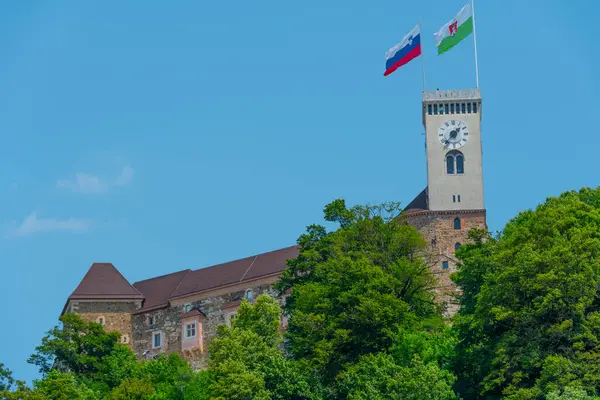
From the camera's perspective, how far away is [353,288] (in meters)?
76.4

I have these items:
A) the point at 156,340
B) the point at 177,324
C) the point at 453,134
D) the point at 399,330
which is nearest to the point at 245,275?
the point at 177,324

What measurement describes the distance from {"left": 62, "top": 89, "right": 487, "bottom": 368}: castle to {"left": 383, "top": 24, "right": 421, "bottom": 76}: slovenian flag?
9.65ft

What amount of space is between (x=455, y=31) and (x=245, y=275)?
23.1 meters

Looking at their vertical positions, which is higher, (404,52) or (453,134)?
(404,52)

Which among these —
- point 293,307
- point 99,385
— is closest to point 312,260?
point 293,307

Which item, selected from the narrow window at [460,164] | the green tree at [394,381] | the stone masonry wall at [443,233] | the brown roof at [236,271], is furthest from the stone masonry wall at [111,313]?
the green tree at [394,381]

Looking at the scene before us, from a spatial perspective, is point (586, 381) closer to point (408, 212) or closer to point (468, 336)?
point (468, 336)

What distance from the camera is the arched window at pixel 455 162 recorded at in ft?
317

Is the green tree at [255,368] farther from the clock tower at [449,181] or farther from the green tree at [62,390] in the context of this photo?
the clock tower at [449,181]

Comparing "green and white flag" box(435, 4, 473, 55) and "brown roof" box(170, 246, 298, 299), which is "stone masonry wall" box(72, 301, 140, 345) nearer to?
"brown roof" box(170, 246, 298, 299)

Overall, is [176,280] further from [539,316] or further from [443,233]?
[539,316]

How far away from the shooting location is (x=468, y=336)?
68.2 metres

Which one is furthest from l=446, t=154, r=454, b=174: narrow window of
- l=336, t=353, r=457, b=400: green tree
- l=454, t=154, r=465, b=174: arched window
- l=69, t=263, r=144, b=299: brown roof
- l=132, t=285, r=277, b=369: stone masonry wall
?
l=336, t=353, r=457, b=400: green tree

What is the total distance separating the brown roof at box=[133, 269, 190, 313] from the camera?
4158 inches
